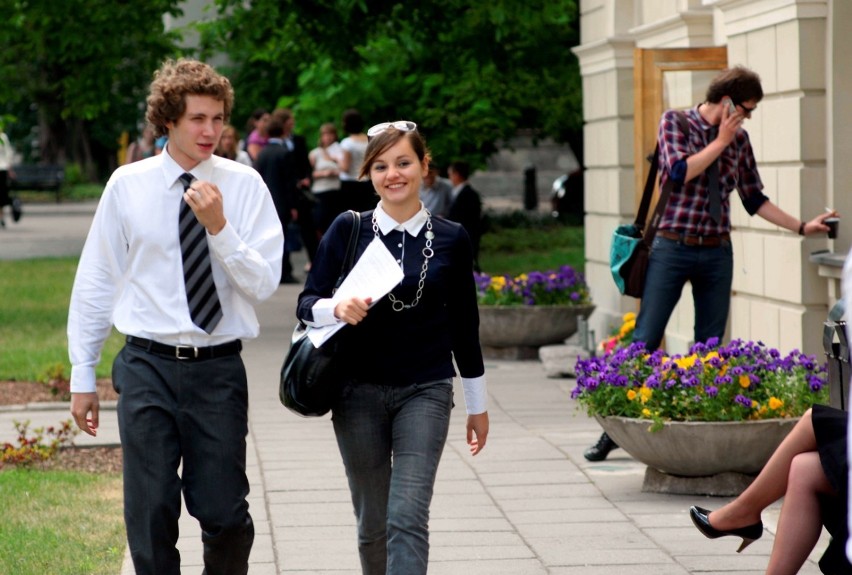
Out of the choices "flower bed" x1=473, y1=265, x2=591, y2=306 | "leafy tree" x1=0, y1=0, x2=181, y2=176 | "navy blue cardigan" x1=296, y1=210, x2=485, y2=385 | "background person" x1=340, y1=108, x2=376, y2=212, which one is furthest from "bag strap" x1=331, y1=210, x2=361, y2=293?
"leafy tree" x1=0, y1=0, x2=181, y2=176

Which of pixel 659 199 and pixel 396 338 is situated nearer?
pixel 396 338

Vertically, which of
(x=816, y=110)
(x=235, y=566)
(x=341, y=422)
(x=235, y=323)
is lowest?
(x=235, y=566)

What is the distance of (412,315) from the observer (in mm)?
4609

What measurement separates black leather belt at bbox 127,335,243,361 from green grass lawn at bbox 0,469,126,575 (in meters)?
1.55

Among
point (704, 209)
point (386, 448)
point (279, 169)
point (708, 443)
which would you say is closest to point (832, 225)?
point (704, 209)

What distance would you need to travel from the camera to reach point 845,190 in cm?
836

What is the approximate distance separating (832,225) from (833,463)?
11.1ft

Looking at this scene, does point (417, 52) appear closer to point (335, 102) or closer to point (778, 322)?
point (335, 102)

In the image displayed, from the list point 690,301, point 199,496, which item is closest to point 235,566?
point 199,496

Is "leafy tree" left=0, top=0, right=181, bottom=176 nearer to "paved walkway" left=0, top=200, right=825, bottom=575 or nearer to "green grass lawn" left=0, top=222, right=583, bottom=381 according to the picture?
"green grass lawn" left=0, top=222, right=583, bottom=381

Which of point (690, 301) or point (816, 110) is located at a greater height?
point (816, 110)

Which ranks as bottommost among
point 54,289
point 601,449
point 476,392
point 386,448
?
point 54,289

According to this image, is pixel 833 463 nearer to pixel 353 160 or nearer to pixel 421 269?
pixel 421 269

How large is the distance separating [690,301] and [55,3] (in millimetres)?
9568
